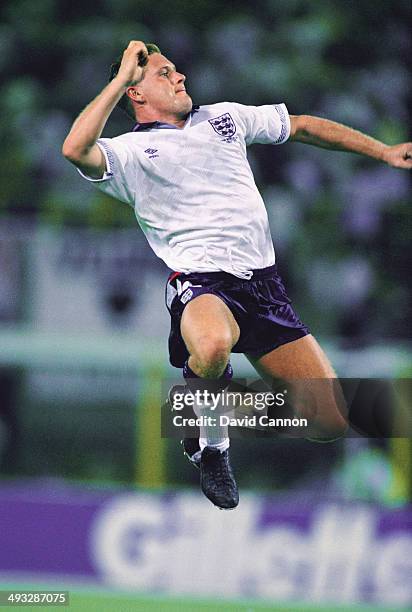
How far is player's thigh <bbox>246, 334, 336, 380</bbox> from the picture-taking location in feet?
15.0

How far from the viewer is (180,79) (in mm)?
4176

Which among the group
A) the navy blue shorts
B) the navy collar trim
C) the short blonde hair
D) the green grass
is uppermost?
the short blonde hair

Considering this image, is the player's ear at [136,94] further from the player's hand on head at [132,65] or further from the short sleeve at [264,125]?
the short sleeve at [264,125]

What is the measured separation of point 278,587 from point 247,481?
1138 millimetres

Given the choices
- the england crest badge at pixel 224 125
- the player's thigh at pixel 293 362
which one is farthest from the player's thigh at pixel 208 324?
the england crest badge at pixel 224 125

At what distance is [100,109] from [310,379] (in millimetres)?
1429

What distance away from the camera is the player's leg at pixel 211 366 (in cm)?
401

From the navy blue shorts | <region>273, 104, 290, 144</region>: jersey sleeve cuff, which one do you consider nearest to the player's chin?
<region>273, 104, 290, 144</region>: jersey sleeve cuff

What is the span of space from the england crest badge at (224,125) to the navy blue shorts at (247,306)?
52cm

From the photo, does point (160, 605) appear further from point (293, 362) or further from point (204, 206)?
point (204, 206)

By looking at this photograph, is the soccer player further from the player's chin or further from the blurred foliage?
the blurred foliage

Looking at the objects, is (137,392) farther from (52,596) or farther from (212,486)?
(212,486)

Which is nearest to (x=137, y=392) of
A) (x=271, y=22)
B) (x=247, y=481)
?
(x=247, y=481)

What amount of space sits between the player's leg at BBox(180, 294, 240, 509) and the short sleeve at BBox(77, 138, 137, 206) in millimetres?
486
